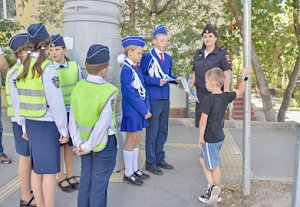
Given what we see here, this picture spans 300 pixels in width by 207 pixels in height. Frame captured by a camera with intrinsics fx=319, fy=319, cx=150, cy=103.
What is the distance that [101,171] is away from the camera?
2805mm

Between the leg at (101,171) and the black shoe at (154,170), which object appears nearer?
the leg at (101,171)

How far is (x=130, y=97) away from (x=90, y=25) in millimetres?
1005

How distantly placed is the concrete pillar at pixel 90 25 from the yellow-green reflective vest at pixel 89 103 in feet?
4.25

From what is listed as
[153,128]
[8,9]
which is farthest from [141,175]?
[8,9]

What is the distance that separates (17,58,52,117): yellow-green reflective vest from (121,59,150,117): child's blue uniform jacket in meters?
1.11

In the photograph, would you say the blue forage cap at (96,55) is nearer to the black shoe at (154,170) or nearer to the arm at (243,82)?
the arm at (243,82)

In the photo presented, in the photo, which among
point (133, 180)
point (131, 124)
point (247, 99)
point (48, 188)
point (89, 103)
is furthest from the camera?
point (133, 180)

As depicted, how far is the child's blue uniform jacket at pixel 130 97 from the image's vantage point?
3.67 meters

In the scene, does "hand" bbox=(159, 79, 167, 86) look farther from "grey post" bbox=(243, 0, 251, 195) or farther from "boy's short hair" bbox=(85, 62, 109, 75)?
"boy's short hair" bbox=(85, 62, 109, 75)

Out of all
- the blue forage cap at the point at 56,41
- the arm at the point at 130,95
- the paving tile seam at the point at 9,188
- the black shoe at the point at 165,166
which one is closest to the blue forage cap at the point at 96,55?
the blue forage cap at the point at 56,41

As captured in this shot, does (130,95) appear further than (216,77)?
Yes

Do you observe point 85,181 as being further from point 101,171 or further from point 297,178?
point 297,178

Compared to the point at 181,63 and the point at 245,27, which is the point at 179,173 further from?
the point at 181,63

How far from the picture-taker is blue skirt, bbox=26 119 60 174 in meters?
2.79
